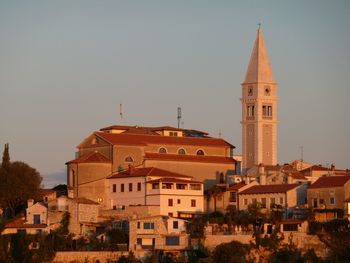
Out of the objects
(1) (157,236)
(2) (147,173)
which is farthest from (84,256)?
(2) (147,173)

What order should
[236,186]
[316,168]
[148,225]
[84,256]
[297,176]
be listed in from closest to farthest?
[84,256]
[148,225]
[236,186]
[297,176]
[316,168]

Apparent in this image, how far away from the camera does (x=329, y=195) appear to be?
104938mm

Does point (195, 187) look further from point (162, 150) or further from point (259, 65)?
point (259, 65)

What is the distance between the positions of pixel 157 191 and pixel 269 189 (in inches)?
301

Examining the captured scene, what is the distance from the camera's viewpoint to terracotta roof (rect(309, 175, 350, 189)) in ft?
344

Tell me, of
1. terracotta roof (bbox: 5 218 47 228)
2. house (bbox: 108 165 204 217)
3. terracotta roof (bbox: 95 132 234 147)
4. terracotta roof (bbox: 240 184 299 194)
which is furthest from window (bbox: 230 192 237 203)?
terracotta roof (bbox: 5 218 47 228)

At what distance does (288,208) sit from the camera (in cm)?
10650

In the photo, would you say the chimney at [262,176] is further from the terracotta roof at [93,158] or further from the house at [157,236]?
the house at [157,236]

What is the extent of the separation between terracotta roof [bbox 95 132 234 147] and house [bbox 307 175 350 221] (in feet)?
44.9

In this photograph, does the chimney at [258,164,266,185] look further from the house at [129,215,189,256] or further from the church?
the house at [129,215,189,256]

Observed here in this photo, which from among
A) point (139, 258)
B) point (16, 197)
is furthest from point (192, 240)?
point (16, 197)

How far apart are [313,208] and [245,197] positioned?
235 inches

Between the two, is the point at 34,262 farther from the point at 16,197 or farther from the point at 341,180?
the point at 341,180

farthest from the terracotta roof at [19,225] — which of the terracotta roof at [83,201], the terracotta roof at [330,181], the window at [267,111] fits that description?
the window at [267,111]
